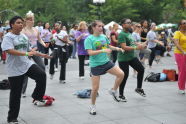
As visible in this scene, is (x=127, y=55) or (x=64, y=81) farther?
(x=64, y=81)

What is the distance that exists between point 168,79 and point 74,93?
359 cm

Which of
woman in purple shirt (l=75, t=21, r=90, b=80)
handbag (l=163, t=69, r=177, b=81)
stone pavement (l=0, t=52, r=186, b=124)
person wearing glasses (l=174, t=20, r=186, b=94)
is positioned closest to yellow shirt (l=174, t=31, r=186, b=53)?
person wearing glasses (l=174, t=20, r=186, b=94)

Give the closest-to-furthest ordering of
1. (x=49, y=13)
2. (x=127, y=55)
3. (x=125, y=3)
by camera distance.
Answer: (x=127, y=55) < (x=125, y=3) < (x=49, y=13)

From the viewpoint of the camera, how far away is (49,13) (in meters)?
45.4

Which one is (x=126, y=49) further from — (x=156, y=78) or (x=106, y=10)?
(x=106, y=10)

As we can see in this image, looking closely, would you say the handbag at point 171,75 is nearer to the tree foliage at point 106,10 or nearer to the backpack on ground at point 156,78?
the backpack on ground at point 156,78

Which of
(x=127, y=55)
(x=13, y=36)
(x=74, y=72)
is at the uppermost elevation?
(x=13, y=36)

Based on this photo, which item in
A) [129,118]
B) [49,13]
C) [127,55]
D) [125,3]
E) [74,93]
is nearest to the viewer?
[129,118]

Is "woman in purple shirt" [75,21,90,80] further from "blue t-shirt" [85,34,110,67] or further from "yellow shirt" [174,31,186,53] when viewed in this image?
"blue t-shirt" [85,34,110,67]

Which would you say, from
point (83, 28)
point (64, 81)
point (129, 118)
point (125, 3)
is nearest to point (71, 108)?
point (129, 118)

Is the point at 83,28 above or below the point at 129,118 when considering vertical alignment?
above

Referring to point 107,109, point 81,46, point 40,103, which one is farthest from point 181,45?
point 40,103

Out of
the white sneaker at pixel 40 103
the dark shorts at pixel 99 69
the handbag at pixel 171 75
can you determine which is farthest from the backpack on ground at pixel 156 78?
the white sneaker at pixel 40 103

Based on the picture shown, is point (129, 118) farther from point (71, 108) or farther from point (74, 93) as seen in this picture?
point (74, 93)
